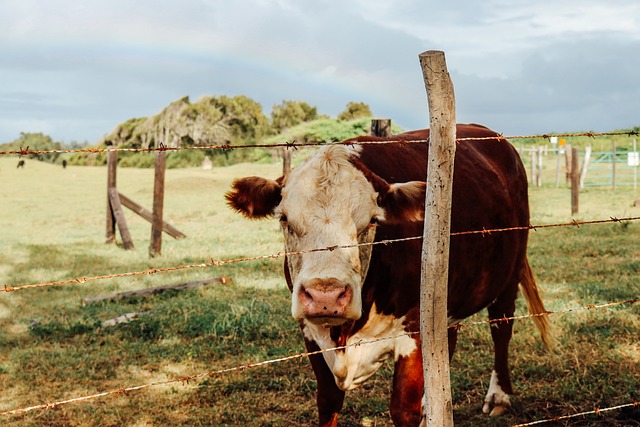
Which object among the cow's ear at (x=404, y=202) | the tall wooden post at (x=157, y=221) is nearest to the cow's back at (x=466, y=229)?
the cow's ear at (x=404, y=202)

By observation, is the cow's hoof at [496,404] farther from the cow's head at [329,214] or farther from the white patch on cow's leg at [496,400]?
the cow's head at [329,214]

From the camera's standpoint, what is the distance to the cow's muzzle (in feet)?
10.6

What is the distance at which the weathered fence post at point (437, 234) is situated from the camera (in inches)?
109

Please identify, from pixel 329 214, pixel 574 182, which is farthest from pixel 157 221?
pixel 574 182

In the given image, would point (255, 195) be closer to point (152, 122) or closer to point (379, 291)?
point (379, 291)

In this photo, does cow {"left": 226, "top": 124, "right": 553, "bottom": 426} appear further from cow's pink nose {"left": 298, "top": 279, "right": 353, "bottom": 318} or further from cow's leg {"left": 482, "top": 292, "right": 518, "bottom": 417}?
cow's leg {"left": 482, "top": 292, "right": 518, "bottom": 417}

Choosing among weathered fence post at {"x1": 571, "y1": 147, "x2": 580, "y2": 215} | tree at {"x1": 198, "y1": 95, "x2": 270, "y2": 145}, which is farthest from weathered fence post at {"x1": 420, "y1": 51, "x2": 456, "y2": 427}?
tree at {"x1": 198, "y1": 95, "x2": 270, "y2": 145}

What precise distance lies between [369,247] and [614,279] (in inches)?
253

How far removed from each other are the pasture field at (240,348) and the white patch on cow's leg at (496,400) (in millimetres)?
72

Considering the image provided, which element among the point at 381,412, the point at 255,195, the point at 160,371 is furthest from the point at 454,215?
the point at 160,371

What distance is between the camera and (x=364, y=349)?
13.5 feet

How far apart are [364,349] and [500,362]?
187 cm

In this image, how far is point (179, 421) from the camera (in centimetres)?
535

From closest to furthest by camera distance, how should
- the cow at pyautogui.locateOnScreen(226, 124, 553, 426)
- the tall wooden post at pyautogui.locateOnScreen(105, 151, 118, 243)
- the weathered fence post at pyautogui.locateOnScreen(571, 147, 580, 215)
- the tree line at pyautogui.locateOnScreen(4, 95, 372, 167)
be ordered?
the cow at pyautogui.locateOnScreen(226, 124, 553, 426) < the tall wooden post at pyautogui.locateOnScreen(105, 151, 118, 243) < the weathered fence post at pyautogui.locateOnScreen(571, 147, 580, 215) < the tree line at pyautogui.locateOnScreen(4, 95, 372, 167)
